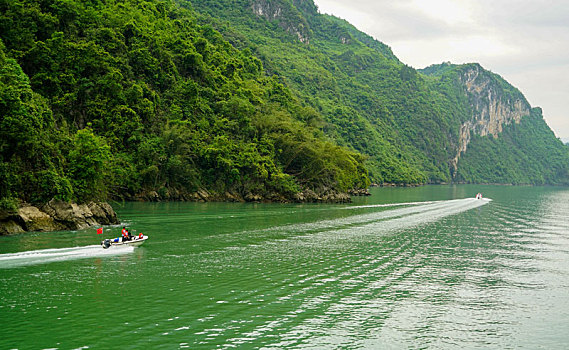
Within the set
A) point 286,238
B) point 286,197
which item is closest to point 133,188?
point 286,197

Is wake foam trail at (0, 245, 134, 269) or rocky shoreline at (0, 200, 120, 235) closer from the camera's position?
wake foam trail at (0, 245, 134, 269)

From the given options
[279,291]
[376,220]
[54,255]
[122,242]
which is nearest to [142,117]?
[376,220]

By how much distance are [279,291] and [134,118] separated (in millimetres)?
57120

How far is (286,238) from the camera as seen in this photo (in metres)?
37.5

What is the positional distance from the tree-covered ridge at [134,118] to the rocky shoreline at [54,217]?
0.94 m

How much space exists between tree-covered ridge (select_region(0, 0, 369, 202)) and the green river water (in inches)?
303

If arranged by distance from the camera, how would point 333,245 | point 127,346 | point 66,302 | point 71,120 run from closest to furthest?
point 127,346, point 66,302, point 333,245, point 71,120

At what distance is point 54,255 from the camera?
1038 inches

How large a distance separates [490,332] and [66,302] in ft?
53.8

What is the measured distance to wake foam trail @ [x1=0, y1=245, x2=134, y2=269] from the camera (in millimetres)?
24495

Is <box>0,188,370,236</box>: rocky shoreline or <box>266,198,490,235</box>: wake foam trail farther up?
<box>0,188,370,236</box>: rocky shoreline

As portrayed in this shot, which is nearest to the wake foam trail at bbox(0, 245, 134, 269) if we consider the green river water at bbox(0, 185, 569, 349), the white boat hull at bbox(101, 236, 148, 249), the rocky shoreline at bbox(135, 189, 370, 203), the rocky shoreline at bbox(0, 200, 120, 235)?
the green river water at bbox(0, 185, 569, 349)

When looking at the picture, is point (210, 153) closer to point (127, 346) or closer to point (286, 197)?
point (286, 197)

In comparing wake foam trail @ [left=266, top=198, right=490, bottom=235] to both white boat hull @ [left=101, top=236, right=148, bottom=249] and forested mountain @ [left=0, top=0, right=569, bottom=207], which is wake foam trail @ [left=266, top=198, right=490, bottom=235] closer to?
white boat hull @ [left=101, top=236, right=148, bottom=249]
